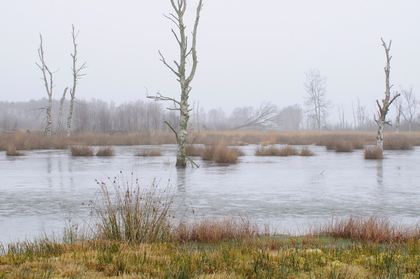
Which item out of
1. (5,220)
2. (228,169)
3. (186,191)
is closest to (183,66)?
(228,169)

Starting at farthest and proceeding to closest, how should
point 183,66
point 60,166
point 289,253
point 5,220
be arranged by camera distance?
point 60,166 < point 183,66 < point 5,220 < point 289,253

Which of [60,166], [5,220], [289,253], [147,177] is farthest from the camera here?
[60,166]

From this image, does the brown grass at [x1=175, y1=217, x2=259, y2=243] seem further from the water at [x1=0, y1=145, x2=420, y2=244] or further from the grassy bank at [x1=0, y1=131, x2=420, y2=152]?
Result: the grassy bank at [x1=0, y1=131, x2=420, y2=152]

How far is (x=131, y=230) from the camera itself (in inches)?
233

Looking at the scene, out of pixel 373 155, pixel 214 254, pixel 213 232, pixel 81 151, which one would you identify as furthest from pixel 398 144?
pixel 214 254

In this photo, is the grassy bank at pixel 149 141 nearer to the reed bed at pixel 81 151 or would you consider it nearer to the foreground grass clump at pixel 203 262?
the reed bed at pixel 81 151

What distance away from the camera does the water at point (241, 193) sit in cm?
805

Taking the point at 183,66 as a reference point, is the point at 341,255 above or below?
below

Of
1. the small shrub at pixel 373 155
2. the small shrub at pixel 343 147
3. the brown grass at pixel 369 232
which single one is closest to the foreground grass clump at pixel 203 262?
the brown grass at pixel 369 232

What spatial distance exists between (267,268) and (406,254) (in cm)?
193

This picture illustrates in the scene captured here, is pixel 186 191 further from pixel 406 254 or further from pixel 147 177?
pixel 406 254

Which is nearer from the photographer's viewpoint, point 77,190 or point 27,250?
point 27,250

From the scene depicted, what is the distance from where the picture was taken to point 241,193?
11.2 meters

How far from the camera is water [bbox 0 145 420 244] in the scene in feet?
26.4
